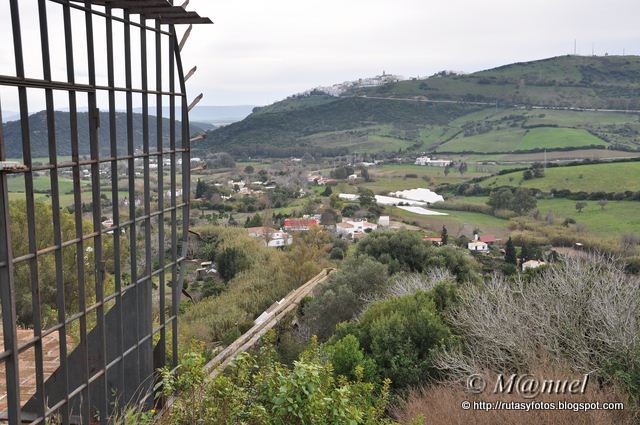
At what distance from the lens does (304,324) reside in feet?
49.9

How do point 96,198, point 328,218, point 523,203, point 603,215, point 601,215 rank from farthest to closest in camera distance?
point 328,218
point 523,203
point 601,215
point 603,215
point 96,198

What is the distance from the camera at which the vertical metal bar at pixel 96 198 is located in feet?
11.7

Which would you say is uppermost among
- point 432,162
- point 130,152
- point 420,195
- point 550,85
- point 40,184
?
point 550,85

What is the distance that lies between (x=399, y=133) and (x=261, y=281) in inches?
2371

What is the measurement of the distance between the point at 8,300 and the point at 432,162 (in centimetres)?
6039

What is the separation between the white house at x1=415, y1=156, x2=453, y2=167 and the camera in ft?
197

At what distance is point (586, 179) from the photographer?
40.9 metres

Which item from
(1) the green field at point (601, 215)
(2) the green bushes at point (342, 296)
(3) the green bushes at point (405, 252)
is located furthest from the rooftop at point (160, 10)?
(1) the green field at point (601, 215)

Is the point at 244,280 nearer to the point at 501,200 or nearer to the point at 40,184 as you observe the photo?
the point at 40,184

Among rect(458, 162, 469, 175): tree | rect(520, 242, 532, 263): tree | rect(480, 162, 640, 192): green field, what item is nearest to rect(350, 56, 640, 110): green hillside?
rect(458, 162, 469, 175): tree

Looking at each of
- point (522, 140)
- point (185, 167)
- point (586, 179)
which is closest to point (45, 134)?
point (185, 167)

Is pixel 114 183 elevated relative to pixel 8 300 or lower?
elevated

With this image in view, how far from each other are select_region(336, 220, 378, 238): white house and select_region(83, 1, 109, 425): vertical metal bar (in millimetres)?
30399

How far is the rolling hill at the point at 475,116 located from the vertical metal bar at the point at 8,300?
60574mm
